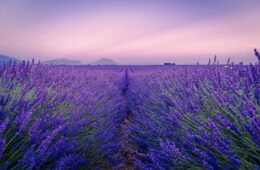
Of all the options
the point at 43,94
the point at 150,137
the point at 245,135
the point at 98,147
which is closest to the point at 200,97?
the point at 150,137

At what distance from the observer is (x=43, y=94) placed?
225cm

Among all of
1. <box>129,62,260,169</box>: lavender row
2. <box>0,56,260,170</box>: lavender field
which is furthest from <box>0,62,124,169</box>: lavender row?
<box>129,62,260,169</box>: lavender row

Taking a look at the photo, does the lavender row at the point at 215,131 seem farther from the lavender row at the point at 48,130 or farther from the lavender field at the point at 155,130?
the lavender row at the point at 48,130

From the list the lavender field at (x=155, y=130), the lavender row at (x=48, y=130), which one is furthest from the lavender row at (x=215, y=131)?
the lavender row at (x=48, y=130)

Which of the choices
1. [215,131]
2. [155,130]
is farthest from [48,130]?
[155,130]

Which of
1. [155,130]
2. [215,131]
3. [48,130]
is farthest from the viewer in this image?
[155,130]

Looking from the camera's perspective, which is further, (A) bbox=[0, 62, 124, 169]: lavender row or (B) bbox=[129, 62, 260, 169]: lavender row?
(A) bbox=[0, 62, 124, 169]: lavender row

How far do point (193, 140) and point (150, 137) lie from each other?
3.22 ft

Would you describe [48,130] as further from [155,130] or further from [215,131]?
[155,130]

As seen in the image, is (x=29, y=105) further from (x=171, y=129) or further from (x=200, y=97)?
(x=200, y=97)

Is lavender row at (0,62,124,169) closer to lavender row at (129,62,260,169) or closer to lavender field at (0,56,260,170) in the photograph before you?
lavender field at (0,56,260,170)

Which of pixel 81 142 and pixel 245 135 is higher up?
pixel 245 135

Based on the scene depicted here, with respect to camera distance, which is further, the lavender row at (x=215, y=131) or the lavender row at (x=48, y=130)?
the lavender row at (x=48, y=130)

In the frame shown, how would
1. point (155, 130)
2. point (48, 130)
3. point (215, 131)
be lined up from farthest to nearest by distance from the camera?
point (155, 130) → point (48, 130) → point (215, 131)
